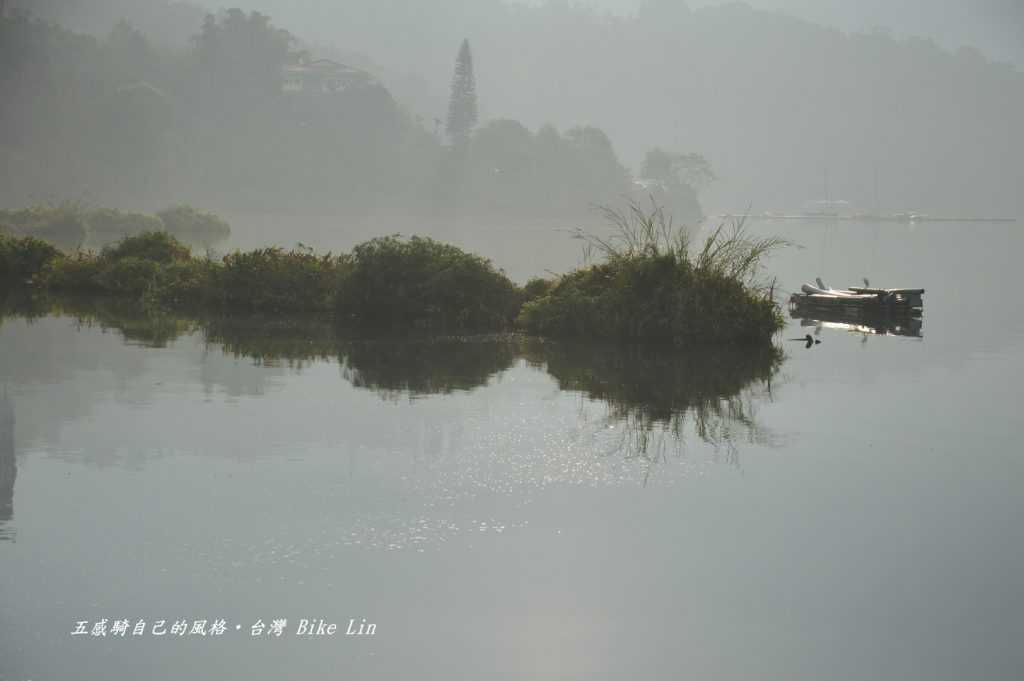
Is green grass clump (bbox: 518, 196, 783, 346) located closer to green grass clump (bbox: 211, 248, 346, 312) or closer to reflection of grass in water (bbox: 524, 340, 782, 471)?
reflection of grass in water (bbox: 524, 340, 782, 471)

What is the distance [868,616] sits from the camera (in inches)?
249

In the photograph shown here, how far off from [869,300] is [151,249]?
13642 millimetres

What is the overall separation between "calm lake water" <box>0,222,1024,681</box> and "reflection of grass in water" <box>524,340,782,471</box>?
0.07 metres

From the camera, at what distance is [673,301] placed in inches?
639

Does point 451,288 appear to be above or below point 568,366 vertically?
above

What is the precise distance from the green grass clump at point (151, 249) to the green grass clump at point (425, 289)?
4.97m

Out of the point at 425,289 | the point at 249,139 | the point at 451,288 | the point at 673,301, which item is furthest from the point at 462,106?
the point at 673,301

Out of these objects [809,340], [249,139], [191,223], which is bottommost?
[809,340]

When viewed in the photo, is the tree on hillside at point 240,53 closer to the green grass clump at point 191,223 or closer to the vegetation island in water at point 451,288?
the green grass clump at point 191,223

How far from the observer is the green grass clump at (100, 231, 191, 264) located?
2169 cm

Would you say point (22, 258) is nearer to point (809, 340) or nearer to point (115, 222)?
point (809, 340)

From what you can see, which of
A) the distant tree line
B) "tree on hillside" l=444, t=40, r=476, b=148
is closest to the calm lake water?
the distant tree line

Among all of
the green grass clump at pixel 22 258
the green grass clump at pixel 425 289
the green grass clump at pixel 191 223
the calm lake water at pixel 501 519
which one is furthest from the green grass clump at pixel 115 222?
the calm lake water at pixel 501 519

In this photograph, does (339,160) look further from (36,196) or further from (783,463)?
(783,463)
